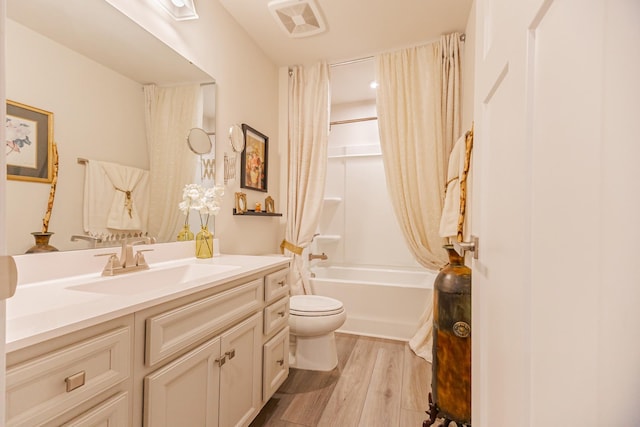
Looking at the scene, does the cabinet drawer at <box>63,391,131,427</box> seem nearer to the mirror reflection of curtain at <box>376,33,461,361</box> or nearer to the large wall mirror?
the large wall mirror

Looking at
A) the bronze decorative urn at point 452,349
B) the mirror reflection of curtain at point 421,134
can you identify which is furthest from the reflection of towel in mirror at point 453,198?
the bronze decorative urn at point 452,349

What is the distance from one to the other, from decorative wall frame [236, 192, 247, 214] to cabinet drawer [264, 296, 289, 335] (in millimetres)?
820

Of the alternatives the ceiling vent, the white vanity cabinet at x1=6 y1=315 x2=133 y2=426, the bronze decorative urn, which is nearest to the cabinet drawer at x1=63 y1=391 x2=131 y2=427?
the white vanity cabinet at x1=6 y1=315 x2=133 y2=426

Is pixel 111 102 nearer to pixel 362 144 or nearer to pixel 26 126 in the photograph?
pixel 26 126

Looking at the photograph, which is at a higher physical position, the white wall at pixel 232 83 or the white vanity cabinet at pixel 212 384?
the white wall at pixel 232 83

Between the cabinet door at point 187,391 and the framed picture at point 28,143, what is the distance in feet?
2.80

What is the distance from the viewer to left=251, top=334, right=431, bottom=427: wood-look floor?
1.55 metres

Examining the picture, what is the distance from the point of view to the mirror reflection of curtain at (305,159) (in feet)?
8.91

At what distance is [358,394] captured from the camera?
178 cm

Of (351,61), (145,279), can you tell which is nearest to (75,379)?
(145,279)

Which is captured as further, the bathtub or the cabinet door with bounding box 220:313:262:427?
the bathtub

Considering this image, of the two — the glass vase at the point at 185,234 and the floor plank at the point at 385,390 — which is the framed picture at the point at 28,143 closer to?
the glass vase at the point at 185,234

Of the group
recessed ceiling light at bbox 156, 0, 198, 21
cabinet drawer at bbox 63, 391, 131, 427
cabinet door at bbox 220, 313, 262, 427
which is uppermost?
recessed ceiling light at bbox 156, 0, 198, 21

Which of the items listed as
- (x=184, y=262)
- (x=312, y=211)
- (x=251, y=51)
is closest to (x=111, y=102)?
(x=184, y=262)
